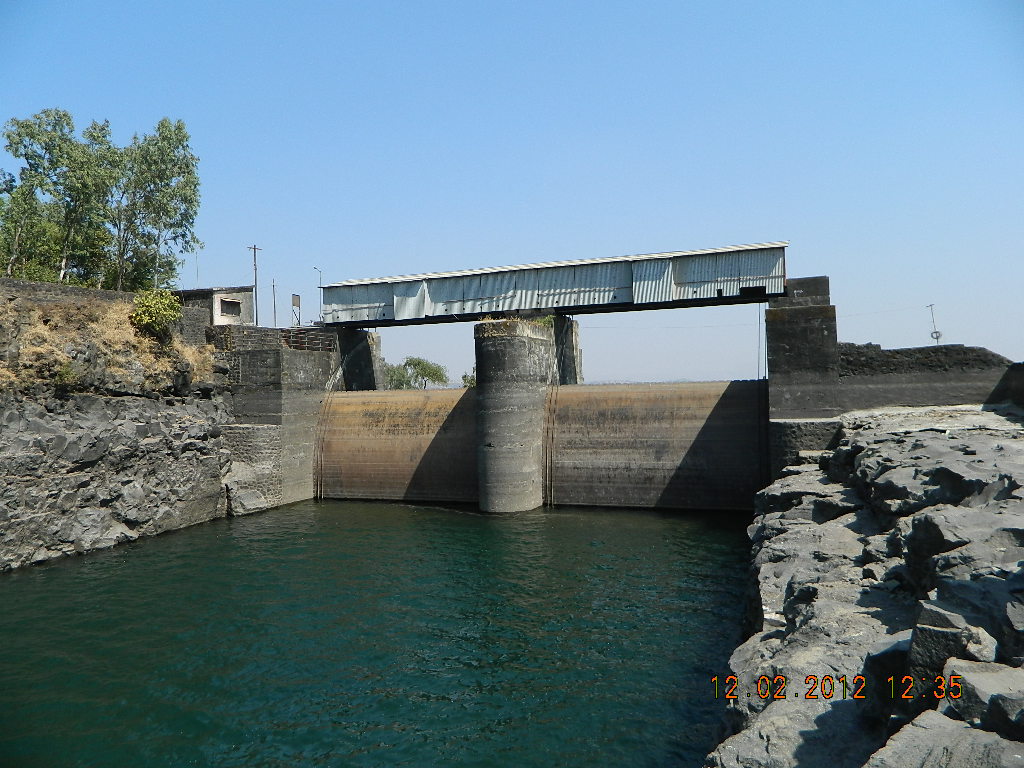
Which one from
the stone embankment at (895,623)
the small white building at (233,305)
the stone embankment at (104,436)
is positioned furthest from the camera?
the small white building at (233,305)

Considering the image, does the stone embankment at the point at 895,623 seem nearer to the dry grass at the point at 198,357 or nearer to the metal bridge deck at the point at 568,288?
the metal bridge deck at the point at 568,288

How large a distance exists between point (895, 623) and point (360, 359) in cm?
2469

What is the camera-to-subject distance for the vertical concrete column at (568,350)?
25906mm

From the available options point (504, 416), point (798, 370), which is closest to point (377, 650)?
point (504, 416)

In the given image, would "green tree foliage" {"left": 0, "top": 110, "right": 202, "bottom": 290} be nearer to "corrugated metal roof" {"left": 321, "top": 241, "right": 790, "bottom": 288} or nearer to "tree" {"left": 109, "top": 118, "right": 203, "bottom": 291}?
"tree" {"left": 109, "top": 118, "right": 203, "bottom": 291}

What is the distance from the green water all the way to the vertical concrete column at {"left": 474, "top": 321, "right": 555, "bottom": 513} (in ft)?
8.83

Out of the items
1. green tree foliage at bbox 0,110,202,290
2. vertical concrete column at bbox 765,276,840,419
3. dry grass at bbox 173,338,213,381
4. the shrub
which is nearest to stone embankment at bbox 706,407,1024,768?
vertical concrete column at bbox 765,276,840,419

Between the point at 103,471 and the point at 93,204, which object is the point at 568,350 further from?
the point at 93,204

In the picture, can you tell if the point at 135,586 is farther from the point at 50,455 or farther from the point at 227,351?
the point at 227,351

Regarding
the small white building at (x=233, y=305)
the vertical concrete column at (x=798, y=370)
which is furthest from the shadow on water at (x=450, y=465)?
the small white building at (x=233, y=305)

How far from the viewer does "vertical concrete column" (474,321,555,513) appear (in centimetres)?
1975

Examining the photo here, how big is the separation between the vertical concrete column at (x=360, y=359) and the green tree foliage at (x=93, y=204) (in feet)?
50.3

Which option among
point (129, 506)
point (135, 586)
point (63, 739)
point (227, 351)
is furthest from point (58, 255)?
point (63, 739)

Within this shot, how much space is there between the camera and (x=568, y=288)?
85.3 feet
